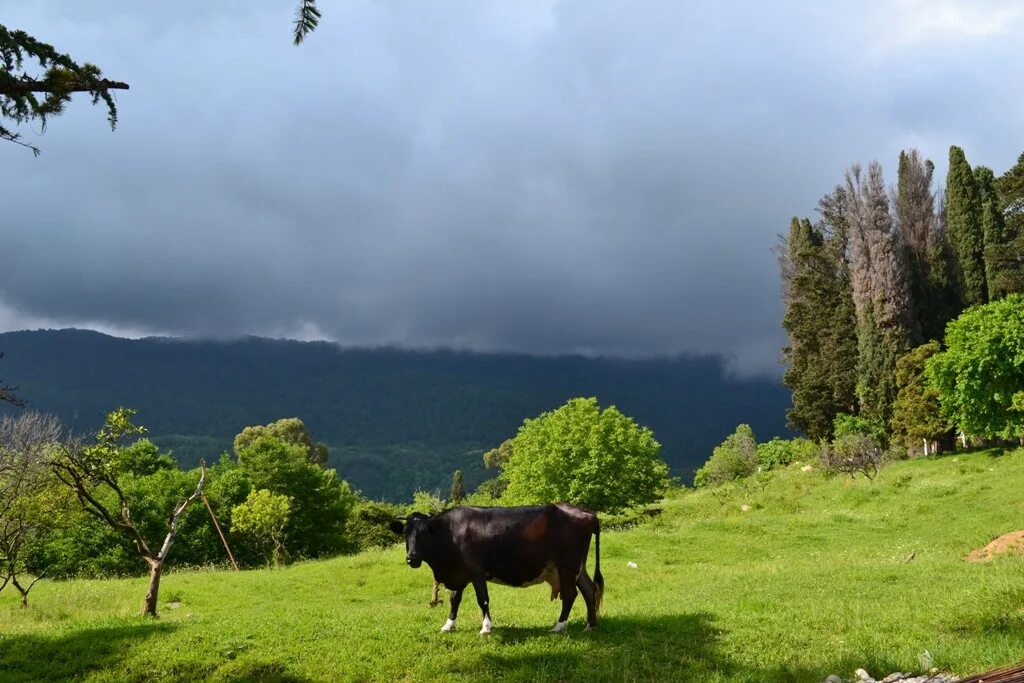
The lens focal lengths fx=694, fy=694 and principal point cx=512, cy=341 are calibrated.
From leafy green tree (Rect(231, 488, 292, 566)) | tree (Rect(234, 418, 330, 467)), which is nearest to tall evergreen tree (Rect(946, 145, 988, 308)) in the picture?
leafy green tree (Rect(231, 488, 292, 566))

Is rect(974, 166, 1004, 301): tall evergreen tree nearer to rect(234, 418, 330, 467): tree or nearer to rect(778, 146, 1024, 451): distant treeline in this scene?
rect(778, 146, 1024, 451): distant treeline

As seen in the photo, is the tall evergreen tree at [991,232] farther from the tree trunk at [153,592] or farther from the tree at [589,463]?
the tree trunk at [153,592]

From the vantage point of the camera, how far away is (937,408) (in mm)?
48125

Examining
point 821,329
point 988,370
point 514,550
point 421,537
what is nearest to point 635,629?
point 514,550

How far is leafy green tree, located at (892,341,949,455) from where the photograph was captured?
4794 centimetres

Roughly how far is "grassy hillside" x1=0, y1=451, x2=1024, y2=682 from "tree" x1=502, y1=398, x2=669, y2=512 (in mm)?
21185

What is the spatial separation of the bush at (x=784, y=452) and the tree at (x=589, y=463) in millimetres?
21737

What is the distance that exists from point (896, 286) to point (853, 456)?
1716cm

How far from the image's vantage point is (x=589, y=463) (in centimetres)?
4544

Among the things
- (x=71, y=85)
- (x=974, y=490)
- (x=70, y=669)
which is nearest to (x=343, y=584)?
(x=70, y=669)

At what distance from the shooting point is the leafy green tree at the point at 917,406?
157ft

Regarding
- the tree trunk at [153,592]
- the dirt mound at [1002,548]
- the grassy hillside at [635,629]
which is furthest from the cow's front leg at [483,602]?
the dirt mound at [1002,548]

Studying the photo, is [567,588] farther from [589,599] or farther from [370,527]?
[370,527]

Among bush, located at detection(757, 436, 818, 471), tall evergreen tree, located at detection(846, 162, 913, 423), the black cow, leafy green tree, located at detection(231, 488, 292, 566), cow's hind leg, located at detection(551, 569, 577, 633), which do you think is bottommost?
leafy green tree, located at detection(231, 488, 292, 566)
